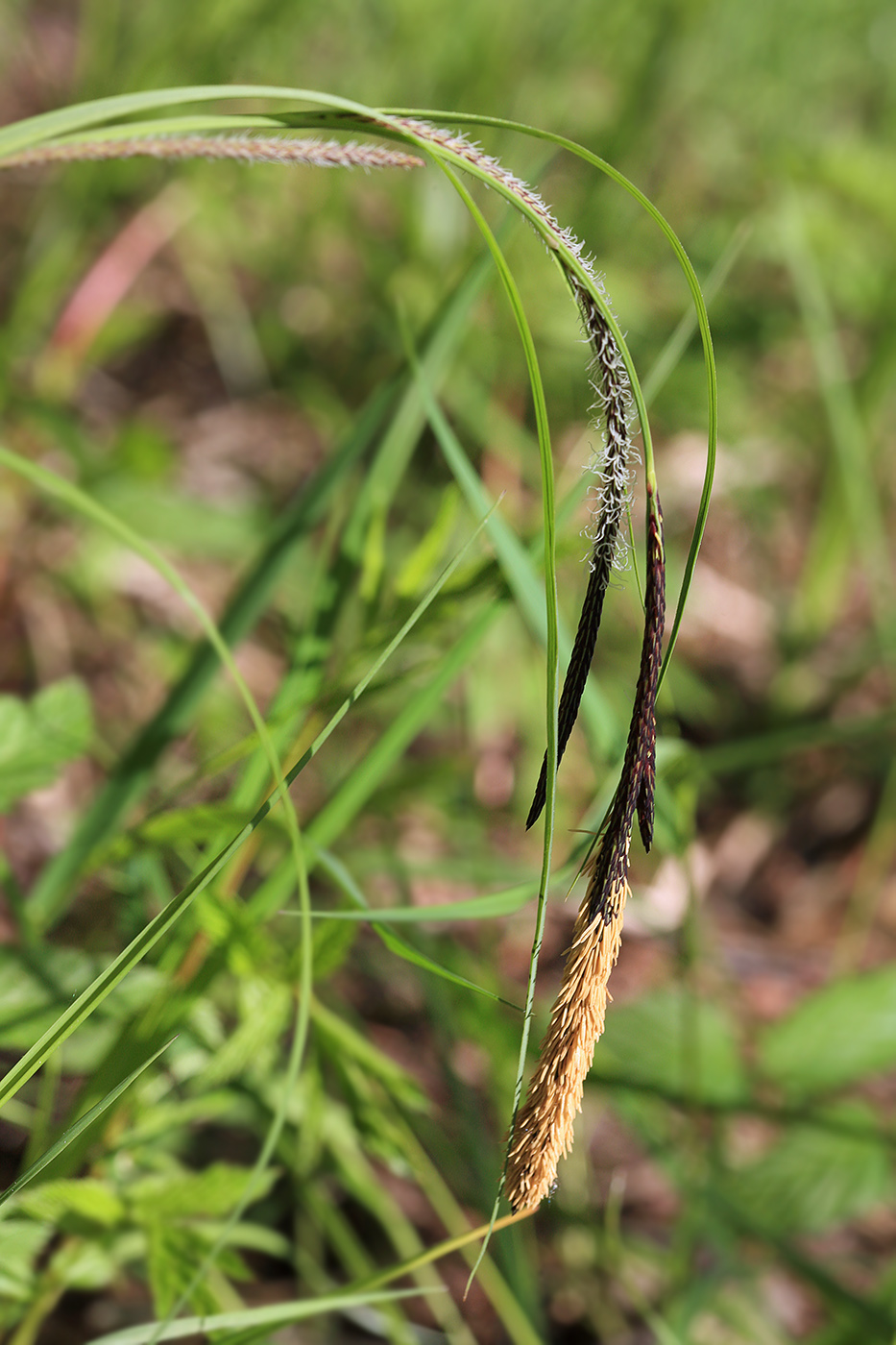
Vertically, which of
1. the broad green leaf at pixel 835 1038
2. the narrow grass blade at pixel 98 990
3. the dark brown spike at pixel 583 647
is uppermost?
the dark brown spike at pixel 583 647

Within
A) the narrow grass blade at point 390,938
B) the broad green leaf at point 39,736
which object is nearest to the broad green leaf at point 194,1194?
the narrow grass blade at point 390,938

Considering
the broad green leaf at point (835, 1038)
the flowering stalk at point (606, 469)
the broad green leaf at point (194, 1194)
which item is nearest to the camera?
the flowering stalk at point (606, 469)

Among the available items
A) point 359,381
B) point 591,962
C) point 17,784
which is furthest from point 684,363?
point 591,962

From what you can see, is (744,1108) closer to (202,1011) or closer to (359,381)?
(202,1011)

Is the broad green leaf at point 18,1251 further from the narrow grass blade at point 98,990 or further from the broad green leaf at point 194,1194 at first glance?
the narrow grass blade at point 98,990

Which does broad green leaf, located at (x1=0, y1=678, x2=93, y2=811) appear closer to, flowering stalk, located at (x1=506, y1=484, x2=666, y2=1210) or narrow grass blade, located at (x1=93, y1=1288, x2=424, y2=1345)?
narrow grass blade, located at (x1=93, y1=1288, x2=424, y2=1345)

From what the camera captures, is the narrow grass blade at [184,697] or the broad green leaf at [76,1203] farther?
the narrow grass blade at [184,697]
